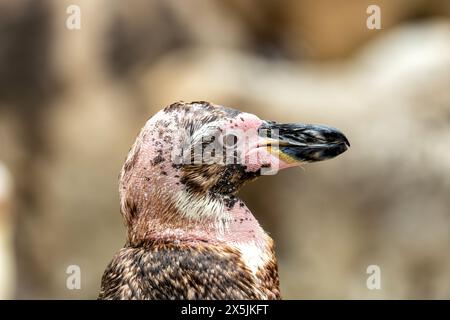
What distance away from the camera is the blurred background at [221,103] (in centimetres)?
375

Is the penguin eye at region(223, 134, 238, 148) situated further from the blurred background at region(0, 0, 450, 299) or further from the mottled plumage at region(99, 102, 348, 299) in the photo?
the blurred background at region(0, 0, 450, 299)

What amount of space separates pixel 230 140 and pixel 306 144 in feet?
0.44

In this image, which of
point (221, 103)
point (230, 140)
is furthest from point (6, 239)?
point (230, 140)

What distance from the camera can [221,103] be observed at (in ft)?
12.6

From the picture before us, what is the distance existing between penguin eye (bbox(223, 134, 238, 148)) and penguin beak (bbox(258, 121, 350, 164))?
59mm

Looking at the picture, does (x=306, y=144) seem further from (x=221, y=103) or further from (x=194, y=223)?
(x=221, y=103)

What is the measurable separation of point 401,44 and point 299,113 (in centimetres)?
90

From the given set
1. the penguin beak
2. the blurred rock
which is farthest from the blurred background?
the penguin beak

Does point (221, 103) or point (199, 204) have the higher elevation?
point (221, 103)

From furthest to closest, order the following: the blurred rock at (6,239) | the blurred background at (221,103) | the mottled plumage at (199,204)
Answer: the blurred rock at (6,239)
the blurred background at (221,103)
the mottled plumage at (199,204)

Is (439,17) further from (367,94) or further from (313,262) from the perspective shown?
(313,262)

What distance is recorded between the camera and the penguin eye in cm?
138

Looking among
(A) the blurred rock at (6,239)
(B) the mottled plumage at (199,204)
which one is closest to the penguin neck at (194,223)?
(B) the mottled plumage at (199,204)

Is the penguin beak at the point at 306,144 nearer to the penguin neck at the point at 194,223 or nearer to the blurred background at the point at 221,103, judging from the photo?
the penguin neck at the point at 194,223
